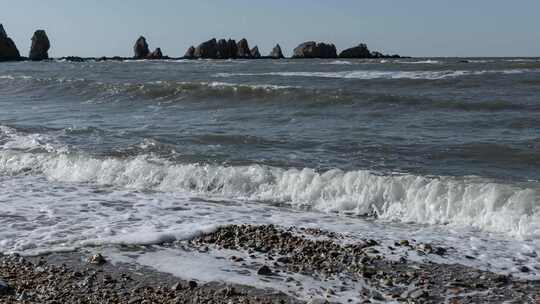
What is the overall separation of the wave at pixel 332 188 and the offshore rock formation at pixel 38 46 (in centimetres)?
10406

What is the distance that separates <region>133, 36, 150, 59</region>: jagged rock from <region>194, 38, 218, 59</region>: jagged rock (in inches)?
485

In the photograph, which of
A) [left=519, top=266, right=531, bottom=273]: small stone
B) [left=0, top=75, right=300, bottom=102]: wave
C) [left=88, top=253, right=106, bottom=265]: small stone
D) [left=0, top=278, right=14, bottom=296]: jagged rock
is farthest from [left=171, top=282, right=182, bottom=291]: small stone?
[left=0, top=75, right=300, bottom=102]: wave

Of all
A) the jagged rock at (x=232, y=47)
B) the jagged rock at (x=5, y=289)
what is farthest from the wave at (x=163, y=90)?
the jagged rock at (x=232, y=47)

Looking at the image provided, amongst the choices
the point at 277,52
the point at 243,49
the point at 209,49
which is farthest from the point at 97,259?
the point at 277,52

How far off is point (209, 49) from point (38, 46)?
31.7 meters

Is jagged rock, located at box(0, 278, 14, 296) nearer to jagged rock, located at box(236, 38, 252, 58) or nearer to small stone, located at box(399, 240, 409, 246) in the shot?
small stone, located at box(399, 240, 409, 246)

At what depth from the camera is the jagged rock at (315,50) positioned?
10119 centimetres

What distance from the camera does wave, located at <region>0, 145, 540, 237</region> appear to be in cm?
721

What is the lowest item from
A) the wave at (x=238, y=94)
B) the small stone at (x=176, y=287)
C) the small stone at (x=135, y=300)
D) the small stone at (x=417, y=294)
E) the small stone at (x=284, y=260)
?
the small stone at (x=176, y=287)

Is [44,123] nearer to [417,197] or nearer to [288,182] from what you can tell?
[288,182]

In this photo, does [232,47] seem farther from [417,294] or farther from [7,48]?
[417,294]

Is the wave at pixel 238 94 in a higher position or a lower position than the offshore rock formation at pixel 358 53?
lower

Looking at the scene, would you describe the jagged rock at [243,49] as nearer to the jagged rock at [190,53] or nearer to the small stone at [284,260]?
the jagged rock at [190,53]

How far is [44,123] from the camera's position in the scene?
51.3ft
